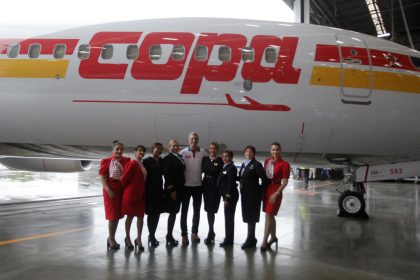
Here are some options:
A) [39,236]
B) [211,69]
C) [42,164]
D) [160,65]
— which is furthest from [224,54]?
[42,164]

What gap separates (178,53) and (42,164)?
7277 mm

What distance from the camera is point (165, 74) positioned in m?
6.59

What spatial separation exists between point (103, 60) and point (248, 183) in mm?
3505

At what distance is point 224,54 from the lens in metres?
6.66

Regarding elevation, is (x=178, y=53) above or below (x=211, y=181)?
above

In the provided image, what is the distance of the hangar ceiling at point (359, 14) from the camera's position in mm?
20952

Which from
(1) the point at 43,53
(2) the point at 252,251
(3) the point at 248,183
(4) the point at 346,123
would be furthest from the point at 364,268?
(1) the point at 43,53

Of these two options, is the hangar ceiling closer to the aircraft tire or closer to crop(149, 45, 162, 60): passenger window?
the aircraft tire

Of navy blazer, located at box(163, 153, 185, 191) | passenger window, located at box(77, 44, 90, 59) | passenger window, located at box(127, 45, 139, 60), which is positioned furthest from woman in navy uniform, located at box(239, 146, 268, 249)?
passenger window, located at box(77, 44, 90, 59)

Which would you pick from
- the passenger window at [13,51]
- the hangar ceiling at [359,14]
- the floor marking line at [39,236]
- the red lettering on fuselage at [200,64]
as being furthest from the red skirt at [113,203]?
the hangar ceiling at [359,14]

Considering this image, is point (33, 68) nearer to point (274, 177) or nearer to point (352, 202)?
point (274, 177)

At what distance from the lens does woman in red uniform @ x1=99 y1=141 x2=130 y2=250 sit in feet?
16.7

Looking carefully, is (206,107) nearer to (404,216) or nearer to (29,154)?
(29,154)

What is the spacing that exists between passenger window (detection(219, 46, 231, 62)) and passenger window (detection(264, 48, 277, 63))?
2.14ft
